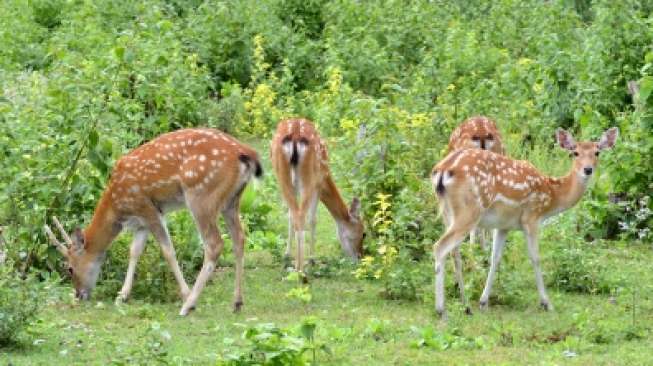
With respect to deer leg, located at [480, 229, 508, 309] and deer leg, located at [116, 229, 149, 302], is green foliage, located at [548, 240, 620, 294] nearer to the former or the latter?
deer leg, located at [480, 229, 508, 309]

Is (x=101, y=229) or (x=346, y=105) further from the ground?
(x=346, y=105)

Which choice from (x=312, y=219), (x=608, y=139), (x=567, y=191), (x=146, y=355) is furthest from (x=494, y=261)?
(x=146, y=355)

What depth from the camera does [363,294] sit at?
13.0m

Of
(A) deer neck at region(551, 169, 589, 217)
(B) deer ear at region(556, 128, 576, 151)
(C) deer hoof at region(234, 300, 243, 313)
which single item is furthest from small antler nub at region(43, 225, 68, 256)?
(B) deer ear at region(556, 128, 576, 151)

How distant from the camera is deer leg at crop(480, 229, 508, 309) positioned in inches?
481

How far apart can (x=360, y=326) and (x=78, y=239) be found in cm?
265

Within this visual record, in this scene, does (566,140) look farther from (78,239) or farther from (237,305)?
(78,239)

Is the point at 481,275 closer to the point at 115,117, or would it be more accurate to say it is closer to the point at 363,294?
the point at 363,294

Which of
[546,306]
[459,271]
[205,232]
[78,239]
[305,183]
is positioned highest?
[305,183]

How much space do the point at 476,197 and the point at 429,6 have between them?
1144 centimetres

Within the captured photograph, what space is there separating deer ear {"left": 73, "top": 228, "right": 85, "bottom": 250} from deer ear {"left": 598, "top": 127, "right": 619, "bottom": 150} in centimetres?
452

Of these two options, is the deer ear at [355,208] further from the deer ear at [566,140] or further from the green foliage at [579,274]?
the deer ear at [566,140]

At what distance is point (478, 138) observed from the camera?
1442 cm

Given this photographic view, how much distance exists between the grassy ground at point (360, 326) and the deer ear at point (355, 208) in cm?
76
